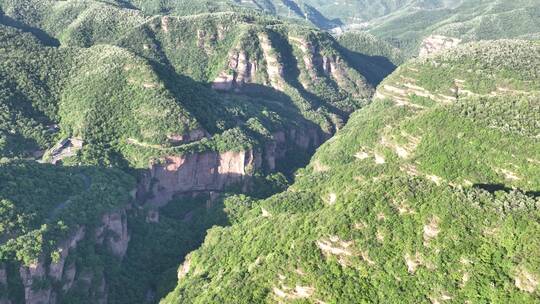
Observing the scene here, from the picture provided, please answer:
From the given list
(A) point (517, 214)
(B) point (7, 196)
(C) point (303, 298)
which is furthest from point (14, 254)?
(A) point (517, 214)

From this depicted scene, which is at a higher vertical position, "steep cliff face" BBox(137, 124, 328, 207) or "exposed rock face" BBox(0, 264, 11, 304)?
"exposed rock face" BBox(0, 264, 11, 304)

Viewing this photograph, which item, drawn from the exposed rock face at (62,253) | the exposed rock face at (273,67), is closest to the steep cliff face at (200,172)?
the exposed rock face at (62,253)

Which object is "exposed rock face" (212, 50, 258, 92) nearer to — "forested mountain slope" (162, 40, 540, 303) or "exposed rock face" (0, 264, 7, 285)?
"forested mountain slope" (162, 40, 540, 303)

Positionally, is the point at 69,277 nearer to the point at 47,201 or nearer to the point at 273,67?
the point at 47,201

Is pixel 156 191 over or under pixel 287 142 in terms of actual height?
over

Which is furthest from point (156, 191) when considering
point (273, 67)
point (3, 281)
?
point (273, 67)

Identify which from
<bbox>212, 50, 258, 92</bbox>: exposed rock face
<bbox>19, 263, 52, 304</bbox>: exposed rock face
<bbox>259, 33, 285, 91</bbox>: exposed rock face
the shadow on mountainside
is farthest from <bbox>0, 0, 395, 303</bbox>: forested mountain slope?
the shadow on mountainside
